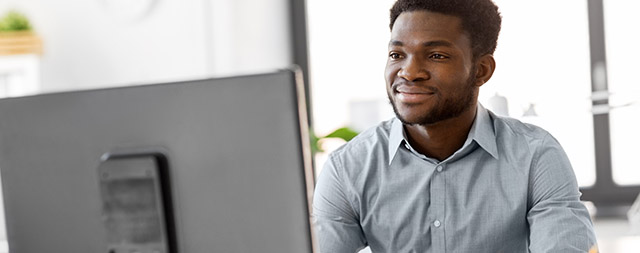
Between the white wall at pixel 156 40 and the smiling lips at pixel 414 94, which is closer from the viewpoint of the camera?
the smiling lips at pixel 414 94

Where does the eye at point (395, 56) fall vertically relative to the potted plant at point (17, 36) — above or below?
below

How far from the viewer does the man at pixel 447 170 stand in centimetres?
137

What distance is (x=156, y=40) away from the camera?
338 cm

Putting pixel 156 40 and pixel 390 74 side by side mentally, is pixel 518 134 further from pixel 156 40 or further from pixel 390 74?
pixel 156 40

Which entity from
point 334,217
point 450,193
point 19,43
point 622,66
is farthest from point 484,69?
point 19,43

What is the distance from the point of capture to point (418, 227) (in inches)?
57.2

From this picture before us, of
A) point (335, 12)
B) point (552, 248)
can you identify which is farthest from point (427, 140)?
point (335, 12)

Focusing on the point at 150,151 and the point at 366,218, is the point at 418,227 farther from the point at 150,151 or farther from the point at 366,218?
the point at 150,151

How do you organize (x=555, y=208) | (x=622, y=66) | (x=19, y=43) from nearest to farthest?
(x=555, y=208), (x=622, y=66), (x=19, y=43)

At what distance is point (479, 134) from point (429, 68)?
17cm

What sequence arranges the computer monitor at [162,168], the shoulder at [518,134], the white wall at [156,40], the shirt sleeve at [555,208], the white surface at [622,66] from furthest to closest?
1. the white wall at [156,40]
2. the white surface at [622,66]
3. the shoulder at [518,134]
4. the shirt sleeve at [555,208]
5. the computer monitor at [162,168]

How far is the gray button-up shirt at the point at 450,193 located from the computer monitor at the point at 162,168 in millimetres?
553

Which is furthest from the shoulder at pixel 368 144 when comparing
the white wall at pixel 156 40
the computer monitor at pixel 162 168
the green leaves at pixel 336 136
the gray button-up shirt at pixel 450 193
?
the white wall at pixel 156 40

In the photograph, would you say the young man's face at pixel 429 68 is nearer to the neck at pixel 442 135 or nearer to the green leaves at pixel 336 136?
the neck at pixel 442 135
